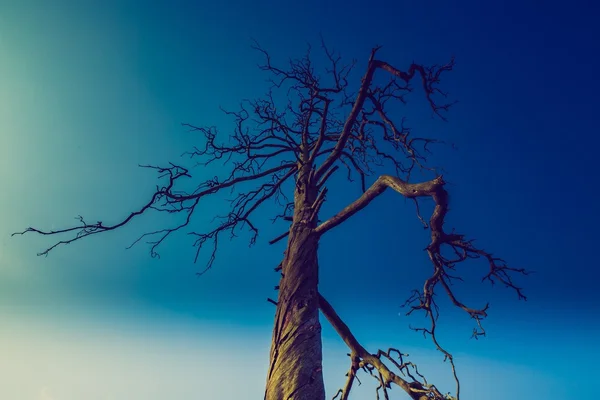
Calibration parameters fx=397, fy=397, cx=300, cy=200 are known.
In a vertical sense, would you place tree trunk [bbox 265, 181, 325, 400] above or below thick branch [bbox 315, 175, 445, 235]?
below

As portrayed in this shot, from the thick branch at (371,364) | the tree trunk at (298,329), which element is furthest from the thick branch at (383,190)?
the thick branch at (371,364)

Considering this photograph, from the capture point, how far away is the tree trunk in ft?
8.21

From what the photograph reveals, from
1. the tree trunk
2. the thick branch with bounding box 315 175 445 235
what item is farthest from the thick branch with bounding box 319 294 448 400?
the thick branch with bounding box 315 175 445 235

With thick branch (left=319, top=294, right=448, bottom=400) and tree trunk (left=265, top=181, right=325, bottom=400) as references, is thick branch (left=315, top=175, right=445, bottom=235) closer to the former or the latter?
tree trunk (left=265, top=181, right=325, bottom=400)

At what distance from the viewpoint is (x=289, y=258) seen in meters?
2.94

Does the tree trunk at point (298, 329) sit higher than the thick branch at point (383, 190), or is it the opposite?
the thick branch at point (383, 190)

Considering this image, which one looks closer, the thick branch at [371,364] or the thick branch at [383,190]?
the thick branch at [383,190]

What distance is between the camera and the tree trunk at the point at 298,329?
250cm

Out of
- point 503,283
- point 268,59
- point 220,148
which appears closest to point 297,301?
point 503,283

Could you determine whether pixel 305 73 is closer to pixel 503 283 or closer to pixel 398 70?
pixel 398 70

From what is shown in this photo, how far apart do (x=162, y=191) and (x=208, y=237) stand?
694 mm

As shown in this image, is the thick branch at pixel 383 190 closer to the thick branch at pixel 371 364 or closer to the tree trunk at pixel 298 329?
the tree trunk at pixel 298 329

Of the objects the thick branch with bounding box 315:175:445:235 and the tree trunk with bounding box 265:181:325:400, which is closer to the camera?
the thick branch with bounding box 315:175:445:235

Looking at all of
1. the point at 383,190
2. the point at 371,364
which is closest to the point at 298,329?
the point at 371,364
